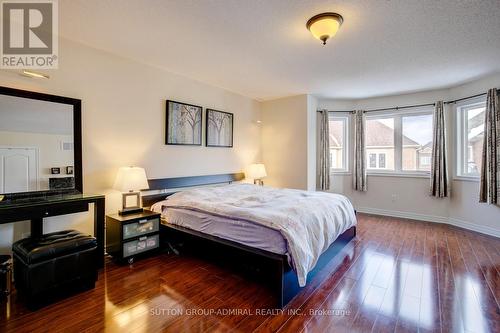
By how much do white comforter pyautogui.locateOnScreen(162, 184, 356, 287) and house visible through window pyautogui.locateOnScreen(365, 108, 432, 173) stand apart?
2556 mm

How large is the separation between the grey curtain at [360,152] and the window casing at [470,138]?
5.24 feet

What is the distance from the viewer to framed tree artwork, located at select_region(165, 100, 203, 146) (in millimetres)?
3569

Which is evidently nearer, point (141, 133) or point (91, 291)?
point (91, 291)

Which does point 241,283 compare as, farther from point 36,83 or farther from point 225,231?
point 36,83

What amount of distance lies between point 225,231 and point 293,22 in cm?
221

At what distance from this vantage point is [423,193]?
475 cm

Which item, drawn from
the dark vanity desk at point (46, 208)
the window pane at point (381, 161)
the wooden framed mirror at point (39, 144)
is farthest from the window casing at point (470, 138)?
the wooden framed mirror at point (39, 144)

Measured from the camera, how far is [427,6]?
6.73 ft

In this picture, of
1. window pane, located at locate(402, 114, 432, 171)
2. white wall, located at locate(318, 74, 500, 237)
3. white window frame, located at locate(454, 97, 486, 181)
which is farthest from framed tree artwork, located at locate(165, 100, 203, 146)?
white window frame, located at locate(454, 97, 486, 181)

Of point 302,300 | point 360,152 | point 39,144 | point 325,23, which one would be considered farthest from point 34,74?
point 360,152

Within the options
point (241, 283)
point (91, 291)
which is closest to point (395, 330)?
point (241, 283)

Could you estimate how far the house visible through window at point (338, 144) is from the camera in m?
5.57

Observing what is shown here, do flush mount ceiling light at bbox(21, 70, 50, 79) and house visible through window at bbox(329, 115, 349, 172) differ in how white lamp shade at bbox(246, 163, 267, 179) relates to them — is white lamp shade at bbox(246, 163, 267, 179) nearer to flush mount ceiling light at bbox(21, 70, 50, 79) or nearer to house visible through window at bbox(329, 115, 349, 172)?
house visible through window at bbox(329, 115, 349, 172)

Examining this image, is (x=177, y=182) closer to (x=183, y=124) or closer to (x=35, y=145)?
(x=183, y=124)
